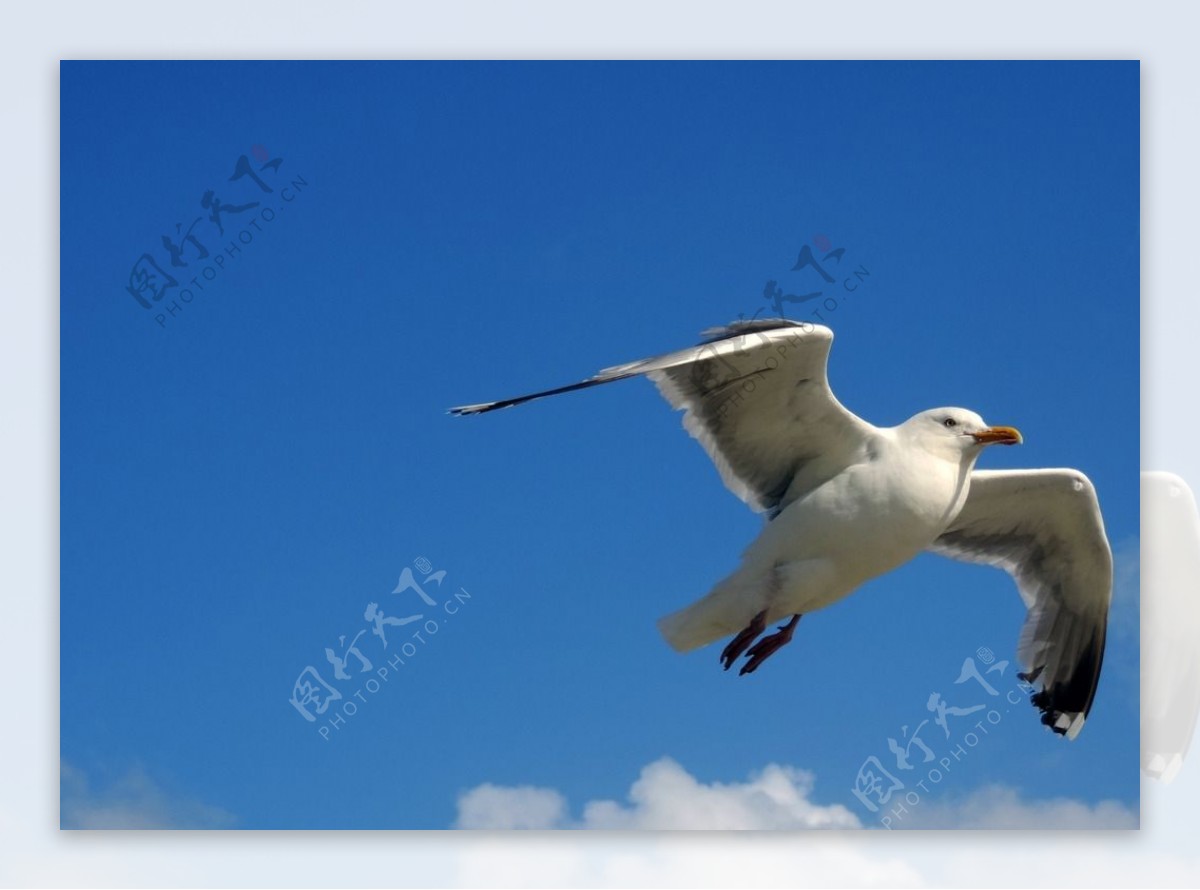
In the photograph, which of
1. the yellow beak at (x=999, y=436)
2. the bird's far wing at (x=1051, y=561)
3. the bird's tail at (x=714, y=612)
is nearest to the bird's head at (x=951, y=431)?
the yellow beak at (x=999, y=436)

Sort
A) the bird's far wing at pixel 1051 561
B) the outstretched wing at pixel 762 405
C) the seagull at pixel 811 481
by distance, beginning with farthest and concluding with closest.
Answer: the bird's far wing at pixel 1051 561
the seagull at pixel 811 481
the outstretched wing at pixel 762 405

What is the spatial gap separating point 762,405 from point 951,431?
1.87 ft

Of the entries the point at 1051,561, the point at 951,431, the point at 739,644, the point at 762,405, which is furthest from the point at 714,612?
the point at 1051,561

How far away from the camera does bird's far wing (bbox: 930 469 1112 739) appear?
5938 millimetres

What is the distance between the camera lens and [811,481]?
5.80m

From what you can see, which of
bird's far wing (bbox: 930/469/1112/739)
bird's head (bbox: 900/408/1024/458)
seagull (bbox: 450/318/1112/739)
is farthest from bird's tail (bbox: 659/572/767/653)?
bird's far wing (bbox: 930/469/1112/739)

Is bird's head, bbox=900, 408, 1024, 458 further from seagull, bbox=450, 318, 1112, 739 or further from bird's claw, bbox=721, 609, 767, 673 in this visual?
bird's claw, bbox=721, 609, 767, 673

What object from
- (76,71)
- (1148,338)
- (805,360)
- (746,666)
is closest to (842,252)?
(805,360)

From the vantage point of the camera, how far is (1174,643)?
574 cm

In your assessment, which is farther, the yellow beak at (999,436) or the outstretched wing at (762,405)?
the yellow beak at (999,436)

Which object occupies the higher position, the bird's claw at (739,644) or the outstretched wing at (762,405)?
the outstretched wing at (762,405)

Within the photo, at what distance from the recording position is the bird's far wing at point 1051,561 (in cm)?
594

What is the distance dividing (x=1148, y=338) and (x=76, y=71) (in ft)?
10.6

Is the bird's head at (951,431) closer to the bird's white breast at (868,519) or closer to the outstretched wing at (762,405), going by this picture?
the bird's white breast at (868,519)
